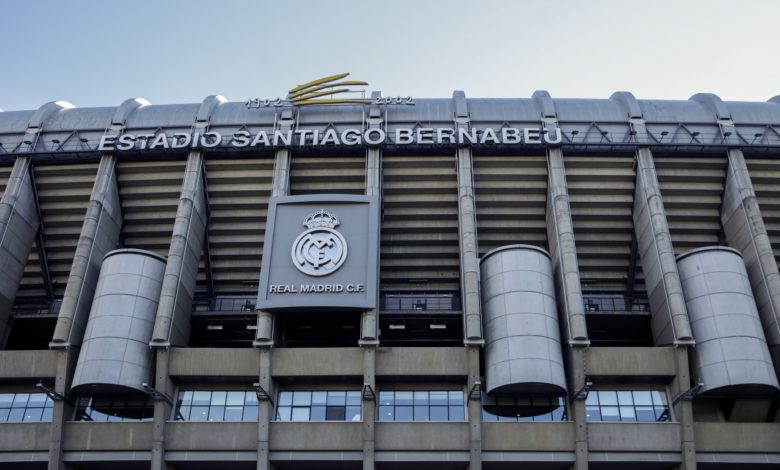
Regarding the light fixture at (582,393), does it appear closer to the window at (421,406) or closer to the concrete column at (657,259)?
the concrete column at (657,259)

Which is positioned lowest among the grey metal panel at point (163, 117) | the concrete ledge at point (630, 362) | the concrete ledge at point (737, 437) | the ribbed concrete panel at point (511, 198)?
the concrete ledge at point (737, 437)

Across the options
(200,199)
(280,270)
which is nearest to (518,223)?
(280,270)

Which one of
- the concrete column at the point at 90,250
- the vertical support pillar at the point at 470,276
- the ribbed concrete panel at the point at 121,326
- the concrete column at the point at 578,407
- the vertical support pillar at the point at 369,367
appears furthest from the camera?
the concrete column at the point at 90,250

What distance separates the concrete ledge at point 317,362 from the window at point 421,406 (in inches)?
97.8

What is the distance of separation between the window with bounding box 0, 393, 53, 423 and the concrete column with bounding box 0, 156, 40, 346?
176 inches

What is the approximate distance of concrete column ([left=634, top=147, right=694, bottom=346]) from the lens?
42.2 meters

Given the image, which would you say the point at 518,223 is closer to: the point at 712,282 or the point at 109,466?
the point at 712,282

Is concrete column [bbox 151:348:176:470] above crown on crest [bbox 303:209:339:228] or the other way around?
the other way around

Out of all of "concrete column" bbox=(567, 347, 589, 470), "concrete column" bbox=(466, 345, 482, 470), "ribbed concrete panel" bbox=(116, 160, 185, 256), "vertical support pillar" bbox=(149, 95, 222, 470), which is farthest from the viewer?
"ribbed concrete panel" bbox=(116, 160, 185, 256)

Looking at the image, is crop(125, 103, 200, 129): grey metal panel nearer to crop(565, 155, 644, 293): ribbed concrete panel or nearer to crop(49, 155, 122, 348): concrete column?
crop(49, 155, 122, 348): concrete column

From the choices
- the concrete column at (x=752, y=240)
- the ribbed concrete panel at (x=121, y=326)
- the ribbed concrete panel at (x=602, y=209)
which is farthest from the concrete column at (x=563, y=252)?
the ribbed concrete panel at (x=121, y=326)

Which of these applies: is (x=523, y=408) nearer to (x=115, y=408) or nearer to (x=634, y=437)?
(x=634, y=437)

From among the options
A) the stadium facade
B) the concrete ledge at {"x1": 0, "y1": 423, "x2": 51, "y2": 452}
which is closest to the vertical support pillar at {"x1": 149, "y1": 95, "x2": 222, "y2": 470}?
the stadium facade

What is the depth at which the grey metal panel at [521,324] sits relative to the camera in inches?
1599
